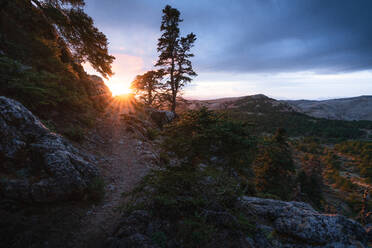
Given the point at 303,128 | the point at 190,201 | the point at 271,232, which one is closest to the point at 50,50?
the point at 190,201

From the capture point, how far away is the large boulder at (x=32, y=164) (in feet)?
12.8

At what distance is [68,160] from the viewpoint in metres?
4.77

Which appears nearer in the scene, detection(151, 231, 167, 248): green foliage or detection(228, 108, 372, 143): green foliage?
detection(151, 231, 167, 248): green foliage

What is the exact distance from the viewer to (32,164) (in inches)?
170

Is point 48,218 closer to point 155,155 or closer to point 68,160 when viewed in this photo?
point 68,160

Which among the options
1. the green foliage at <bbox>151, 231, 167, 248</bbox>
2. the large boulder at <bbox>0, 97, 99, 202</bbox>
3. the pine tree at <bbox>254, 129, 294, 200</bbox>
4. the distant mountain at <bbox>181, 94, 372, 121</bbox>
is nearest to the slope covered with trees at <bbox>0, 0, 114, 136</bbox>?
the large boulder at <bbox>0, 97, 99, 202</bbox>

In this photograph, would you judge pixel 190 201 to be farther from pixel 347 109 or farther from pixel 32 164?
pixel 347 109

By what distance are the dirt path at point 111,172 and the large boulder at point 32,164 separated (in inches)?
38.5

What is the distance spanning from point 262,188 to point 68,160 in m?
16.8

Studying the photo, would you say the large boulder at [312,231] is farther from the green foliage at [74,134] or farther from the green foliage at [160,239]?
the green foliage at [74,134]

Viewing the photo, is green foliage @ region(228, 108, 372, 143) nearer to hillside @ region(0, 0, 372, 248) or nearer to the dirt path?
the dirt path

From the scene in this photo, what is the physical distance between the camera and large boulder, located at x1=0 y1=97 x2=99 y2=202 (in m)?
3.89

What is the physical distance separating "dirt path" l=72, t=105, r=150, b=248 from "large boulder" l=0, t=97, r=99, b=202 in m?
0.98

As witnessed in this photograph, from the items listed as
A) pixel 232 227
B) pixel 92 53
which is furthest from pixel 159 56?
pixel 232 227
